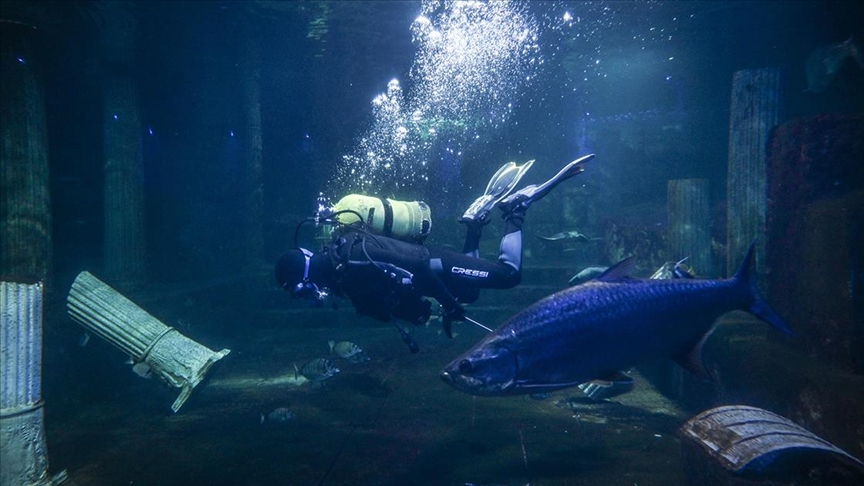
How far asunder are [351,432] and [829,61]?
14.6 metres

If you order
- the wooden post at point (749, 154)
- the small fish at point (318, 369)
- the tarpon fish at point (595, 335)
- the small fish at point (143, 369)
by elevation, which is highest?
the wooden post at point (749, 154)

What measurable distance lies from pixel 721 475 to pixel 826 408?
1.54 m

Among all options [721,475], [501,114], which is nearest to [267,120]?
[501,114]

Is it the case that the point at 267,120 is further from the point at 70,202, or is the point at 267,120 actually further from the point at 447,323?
the point at 447,323

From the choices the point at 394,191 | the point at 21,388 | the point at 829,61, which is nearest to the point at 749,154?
the point at 829,61

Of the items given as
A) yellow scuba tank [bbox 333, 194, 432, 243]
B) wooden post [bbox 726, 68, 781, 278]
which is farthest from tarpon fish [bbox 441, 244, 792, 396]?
wooden post [bbox 726, 68, 781, 278]

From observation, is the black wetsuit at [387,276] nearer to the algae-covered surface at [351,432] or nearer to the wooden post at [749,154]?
the algae-covered surface at [351,432]

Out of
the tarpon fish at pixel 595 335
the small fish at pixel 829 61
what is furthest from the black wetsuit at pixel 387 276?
the small fish at pixel 829 61

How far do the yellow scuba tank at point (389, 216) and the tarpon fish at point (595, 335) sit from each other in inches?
94.9

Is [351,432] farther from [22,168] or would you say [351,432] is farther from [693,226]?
[22,168]

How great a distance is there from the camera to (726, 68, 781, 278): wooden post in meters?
7.46

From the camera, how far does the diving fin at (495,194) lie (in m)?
5.36

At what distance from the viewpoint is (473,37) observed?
59.1ft

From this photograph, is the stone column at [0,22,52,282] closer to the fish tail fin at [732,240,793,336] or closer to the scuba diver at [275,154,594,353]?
the scuba diver at [275,154,594,353]
